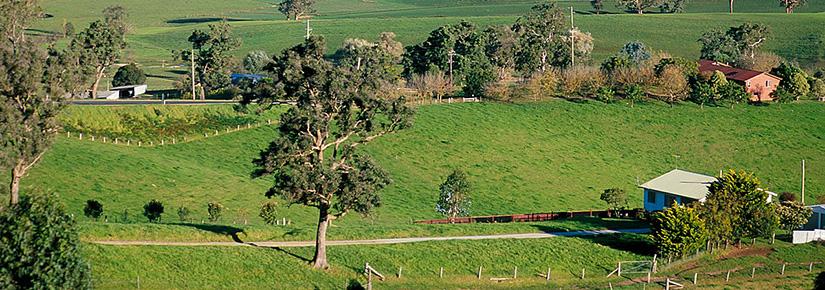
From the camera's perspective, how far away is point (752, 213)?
102 meters

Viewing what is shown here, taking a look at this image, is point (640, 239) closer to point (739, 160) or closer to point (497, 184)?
point (497, 184)

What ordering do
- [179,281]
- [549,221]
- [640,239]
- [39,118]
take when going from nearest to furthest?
1. [179,281]
2. [39,118]
3. [640,239]
4. [549,221]

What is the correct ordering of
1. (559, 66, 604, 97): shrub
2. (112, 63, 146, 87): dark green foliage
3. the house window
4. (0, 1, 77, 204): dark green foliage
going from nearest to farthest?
1. (0, 1, 77, 204): dark green foliage
2. the house window
3. (559, 66, 604, 97): shrub
4. (112, 63, 146, 87): dark green foliage

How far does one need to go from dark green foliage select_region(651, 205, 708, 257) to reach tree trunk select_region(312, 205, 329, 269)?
26433mm

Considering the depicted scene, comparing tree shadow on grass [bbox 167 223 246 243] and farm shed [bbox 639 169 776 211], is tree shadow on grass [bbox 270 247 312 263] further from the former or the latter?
farm shed [bbox 639 169 776 211]

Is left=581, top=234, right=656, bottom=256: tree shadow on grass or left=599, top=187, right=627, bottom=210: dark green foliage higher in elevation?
left=599, top=187, right=627, bottom=210: dark green foliage

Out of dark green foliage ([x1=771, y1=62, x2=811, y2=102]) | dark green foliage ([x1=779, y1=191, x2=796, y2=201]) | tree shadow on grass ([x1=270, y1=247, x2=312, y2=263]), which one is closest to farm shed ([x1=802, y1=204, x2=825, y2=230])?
dark green foliage ([x1=779, y1=191, x2=796, y2=201])

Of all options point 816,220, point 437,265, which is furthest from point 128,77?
point 816,220

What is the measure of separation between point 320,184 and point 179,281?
1065 cm

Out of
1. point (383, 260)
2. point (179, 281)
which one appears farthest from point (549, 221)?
point (179, 281)

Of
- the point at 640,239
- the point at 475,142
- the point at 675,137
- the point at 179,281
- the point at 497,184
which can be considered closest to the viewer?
the point at 179,281

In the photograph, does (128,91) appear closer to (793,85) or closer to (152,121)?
(152,121)

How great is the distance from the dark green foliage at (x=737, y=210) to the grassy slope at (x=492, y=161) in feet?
33.9

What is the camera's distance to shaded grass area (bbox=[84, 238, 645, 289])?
81250 mm
